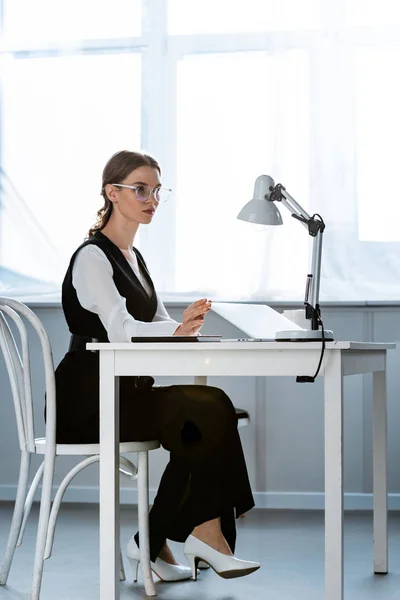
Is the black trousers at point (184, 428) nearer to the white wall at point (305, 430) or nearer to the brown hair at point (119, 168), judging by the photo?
the brown hair at point (119, 168)

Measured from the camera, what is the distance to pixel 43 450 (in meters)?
2.13

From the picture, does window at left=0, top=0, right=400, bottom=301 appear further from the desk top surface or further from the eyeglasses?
the desk top surface

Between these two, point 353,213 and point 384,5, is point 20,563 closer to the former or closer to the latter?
point 353,213

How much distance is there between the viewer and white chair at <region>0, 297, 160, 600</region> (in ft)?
6.75

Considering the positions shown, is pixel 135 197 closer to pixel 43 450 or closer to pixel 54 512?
pixel 43 450

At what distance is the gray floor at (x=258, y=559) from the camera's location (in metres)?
2.25

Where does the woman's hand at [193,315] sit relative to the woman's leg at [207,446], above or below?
above

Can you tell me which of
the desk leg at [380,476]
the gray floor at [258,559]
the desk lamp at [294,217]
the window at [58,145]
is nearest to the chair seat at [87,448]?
the gray floor at [258,559]

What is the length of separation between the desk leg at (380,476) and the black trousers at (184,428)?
0.55 metres

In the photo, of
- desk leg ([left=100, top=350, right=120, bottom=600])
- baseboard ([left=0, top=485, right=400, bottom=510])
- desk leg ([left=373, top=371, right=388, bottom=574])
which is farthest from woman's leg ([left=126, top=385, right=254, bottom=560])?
baseboard ([left=0, top=485, right=400, bottom=510])

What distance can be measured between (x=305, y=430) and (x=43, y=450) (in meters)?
1.80

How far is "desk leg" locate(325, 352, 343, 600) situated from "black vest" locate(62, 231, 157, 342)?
0.77 metres

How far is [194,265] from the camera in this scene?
383 cm

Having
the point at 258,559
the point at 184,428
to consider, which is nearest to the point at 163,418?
the point at 184,428
